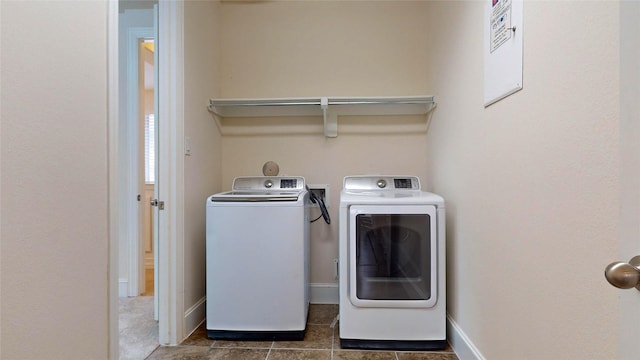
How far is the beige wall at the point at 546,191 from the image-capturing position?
779 mm

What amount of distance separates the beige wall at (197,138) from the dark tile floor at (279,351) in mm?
185

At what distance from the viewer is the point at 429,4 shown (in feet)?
8.00

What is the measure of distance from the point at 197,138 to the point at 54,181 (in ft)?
3.77

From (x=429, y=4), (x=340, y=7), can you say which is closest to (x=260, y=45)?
(x=340, y=7)

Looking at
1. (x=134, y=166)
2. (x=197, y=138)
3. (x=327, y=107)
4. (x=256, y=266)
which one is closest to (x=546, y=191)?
(x=256, y=266)

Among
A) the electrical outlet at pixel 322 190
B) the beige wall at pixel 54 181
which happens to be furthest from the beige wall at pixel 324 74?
the beige wall at pixel 54 181

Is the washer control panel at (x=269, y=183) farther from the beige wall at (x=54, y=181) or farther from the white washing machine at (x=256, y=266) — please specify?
the beige wall at (x=54, y=181)

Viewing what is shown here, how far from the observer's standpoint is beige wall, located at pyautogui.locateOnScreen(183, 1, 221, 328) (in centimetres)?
197

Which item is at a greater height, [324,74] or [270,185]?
[324,74]

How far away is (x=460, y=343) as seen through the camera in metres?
1.70

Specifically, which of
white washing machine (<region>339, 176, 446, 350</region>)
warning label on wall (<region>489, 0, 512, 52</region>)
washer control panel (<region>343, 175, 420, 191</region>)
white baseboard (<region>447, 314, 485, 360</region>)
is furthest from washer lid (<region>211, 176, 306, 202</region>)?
warning label on wall (<region>489, 0, 512, 52</region>)

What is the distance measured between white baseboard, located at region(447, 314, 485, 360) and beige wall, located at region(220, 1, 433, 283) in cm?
98

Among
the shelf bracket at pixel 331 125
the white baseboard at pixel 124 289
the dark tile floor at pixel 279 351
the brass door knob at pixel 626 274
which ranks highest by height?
the shelf bracket at pixel 331 125

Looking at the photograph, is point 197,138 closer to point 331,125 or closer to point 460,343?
point 331,125
